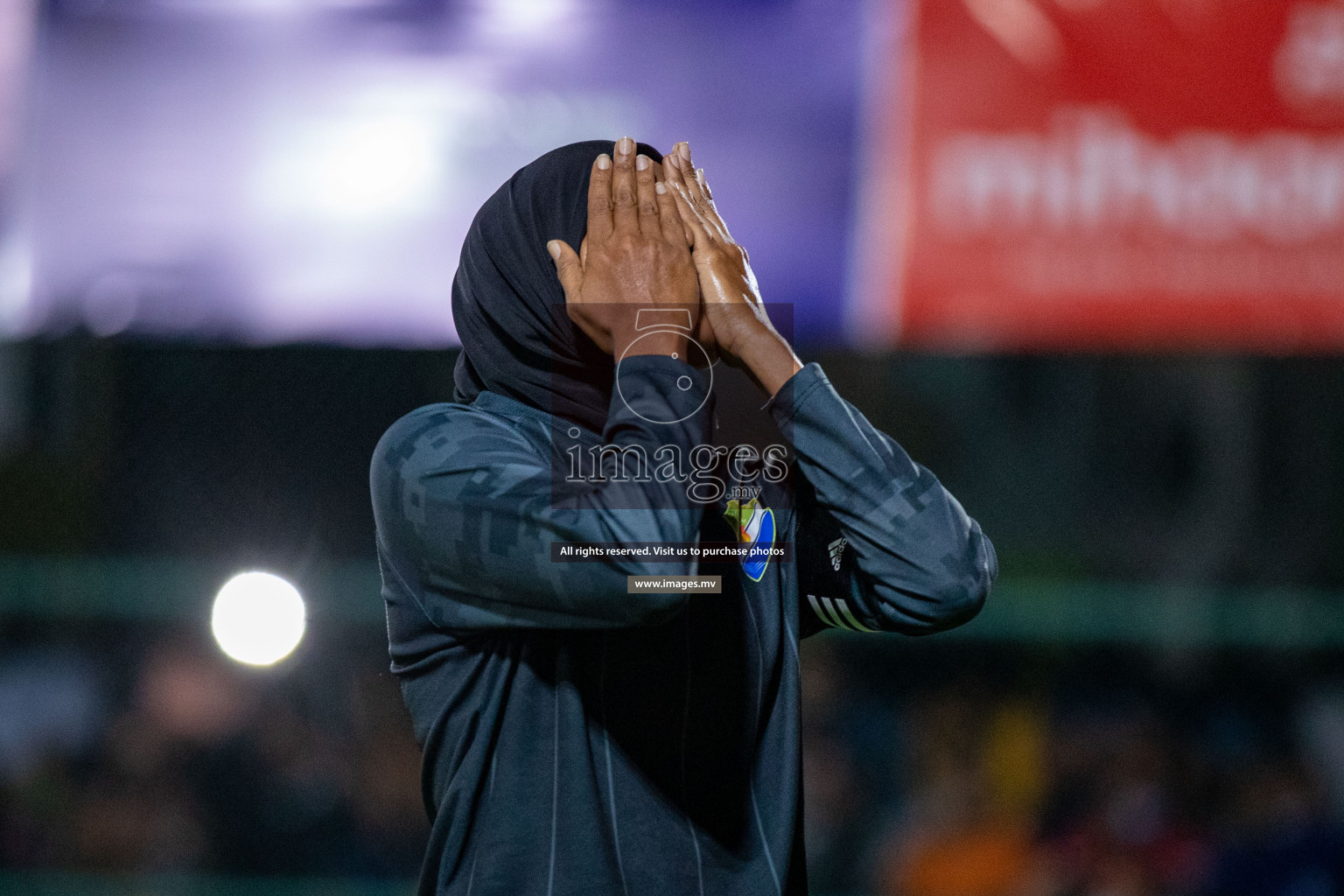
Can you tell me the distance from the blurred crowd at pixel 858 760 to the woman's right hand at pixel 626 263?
269 cm

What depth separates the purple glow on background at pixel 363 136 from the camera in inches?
118

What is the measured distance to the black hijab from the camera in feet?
3.56

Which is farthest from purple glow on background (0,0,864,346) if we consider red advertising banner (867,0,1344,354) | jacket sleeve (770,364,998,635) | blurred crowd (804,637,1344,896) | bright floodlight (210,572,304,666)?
jacket sleeve (770,364,998,635)

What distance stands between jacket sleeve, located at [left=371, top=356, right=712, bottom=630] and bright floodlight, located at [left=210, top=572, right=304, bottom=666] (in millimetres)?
2768

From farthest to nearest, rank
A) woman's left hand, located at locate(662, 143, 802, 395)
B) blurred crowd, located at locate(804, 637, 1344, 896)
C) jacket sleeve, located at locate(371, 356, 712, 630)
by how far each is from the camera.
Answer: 1. blurred crowd, located at locate(804, 637, 1344, 896)
2. woman's left hand, located at locate(662, 143, 802, 395)
3. jacket sleeve, located at locate(371, 356, 712, 630)

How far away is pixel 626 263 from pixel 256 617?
296 centimetres

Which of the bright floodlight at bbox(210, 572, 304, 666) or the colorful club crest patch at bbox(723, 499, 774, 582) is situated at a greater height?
the colorful club crest patch at bbox(723, 499, 774, 582)

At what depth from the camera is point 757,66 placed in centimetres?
298

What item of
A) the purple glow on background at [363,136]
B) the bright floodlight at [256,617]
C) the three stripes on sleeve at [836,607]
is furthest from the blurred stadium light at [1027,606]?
the three stripes on sleeve at [836,607]

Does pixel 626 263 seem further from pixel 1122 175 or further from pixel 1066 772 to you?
pixel 1066 772

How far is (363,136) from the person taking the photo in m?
3.12

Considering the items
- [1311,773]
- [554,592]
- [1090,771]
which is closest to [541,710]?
[554,592]

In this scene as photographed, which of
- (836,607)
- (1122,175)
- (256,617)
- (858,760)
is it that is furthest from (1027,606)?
(836,607)

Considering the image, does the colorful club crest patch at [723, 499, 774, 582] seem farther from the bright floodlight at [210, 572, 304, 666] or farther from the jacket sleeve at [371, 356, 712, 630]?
the bright floodlight at [210, 572, 304, 666]
